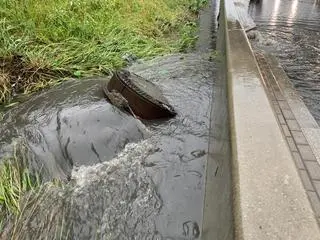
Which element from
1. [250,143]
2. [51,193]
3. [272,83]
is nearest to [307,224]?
[250,143]

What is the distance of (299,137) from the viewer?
3316mm

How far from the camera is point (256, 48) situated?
7.02 metres

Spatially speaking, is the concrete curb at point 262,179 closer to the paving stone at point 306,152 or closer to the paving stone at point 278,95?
the paving stone at point 306,152

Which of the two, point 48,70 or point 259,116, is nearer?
point 259,116

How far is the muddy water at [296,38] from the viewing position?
5633mm

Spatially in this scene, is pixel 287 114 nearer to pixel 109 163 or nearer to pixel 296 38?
pixel 109 163

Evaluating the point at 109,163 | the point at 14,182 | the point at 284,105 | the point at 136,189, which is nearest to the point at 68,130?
the point at 109,163

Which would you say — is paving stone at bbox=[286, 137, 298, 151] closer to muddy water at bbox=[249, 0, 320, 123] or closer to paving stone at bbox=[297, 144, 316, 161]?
paving stone at bbox=[297, 144, 316, 161]

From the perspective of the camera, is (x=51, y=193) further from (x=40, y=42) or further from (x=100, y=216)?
(x=40, y=42)

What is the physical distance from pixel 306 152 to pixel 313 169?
0.32m

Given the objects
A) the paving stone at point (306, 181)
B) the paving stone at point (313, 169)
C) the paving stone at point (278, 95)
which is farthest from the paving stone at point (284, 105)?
the paving stone at point (306, 181)

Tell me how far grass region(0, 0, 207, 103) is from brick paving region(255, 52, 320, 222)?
335 centimetres

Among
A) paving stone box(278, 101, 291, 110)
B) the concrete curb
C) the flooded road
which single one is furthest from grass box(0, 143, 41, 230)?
paving stone box(278, 101, 291, 110)

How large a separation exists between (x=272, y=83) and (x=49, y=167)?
9.72 feet
